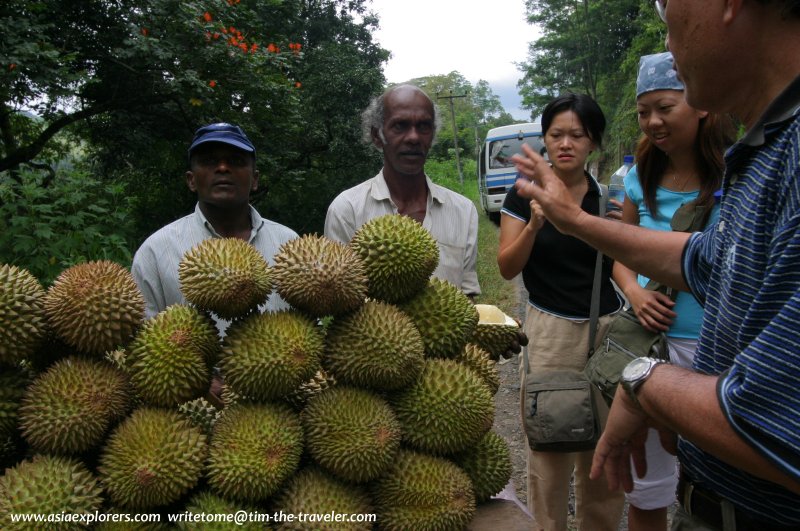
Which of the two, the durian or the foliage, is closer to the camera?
the durian

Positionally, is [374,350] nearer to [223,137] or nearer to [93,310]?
[93,310]

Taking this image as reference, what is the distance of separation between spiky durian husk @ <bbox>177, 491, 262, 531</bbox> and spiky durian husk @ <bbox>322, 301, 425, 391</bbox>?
17.1 inches

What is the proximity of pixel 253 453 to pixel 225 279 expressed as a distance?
478 millimetres

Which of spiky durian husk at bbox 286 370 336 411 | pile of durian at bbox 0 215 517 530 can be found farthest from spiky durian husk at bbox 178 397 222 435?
spiky durian husk at bbox 286 370 336 411

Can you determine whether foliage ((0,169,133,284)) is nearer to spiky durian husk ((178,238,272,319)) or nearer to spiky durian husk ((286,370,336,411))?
spiky durian husk ((178,238,272,319))

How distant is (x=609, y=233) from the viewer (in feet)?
6.60

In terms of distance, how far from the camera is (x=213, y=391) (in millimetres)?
1871

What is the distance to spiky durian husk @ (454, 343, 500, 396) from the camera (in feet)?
6.46

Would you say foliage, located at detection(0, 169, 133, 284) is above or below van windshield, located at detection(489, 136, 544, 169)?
above

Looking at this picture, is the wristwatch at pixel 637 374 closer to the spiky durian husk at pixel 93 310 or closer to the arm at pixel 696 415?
the arm at pixel 696 415

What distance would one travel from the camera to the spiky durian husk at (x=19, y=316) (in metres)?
1.43

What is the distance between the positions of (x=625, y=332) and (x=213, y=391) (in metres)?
1.85

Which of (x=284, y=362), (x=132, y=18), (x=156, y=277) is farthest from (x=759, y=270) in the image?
(x=132, y=18)

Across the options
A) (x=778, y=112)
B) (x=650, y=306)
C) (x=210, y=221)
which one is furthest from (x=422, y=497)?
(x=210, y=221)
